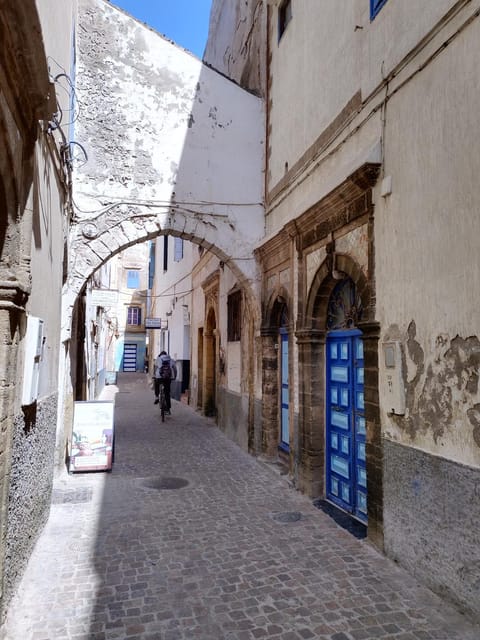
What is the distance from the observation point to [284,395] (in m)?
7.39

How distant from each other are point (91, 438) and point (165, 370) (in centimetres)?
566

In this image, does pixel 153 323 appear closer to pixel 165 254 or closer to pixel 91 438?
pixel 165 254

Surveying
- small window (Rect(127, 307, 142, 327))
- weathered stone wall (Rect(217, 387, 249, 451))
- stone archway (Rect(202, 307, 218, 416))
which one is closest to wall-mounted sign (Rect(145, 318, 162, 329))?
stone archway (Rect(202, 307, 218, 416))

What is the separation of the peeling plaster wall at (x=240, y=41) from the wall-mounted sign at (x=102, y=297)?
245 inches

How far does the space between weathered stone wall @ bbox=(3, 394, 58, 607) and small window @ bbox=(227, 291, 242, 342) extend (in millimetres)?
4979

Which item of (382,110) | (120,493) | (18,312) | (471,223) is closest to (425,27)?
(382,110)

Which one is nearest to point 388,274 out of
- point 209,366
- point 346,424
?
point 346,424

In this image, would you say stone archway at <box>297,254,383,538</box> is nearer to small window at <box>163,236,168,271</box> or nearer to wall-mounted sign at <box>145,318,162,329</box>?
small window at <box>163,236,168,271</box>

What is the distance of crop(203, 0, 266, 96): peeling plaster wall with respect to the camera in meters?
8.69

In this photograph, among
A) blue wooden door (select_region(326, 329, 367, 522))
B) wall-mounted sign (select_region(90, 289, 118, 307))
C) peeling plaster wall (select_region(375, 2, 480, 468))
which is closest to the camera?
peeling plaster wall (select_region(375, 2, 480, 468))

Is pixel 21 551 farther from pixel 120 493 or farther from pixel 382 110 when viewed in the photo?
pixel 382 110

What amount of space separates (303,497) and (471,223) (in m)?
3.99

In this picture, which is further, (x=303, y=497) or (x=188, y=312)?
(x=188, y=312)

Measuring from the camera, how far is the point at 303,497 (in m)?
5.92
